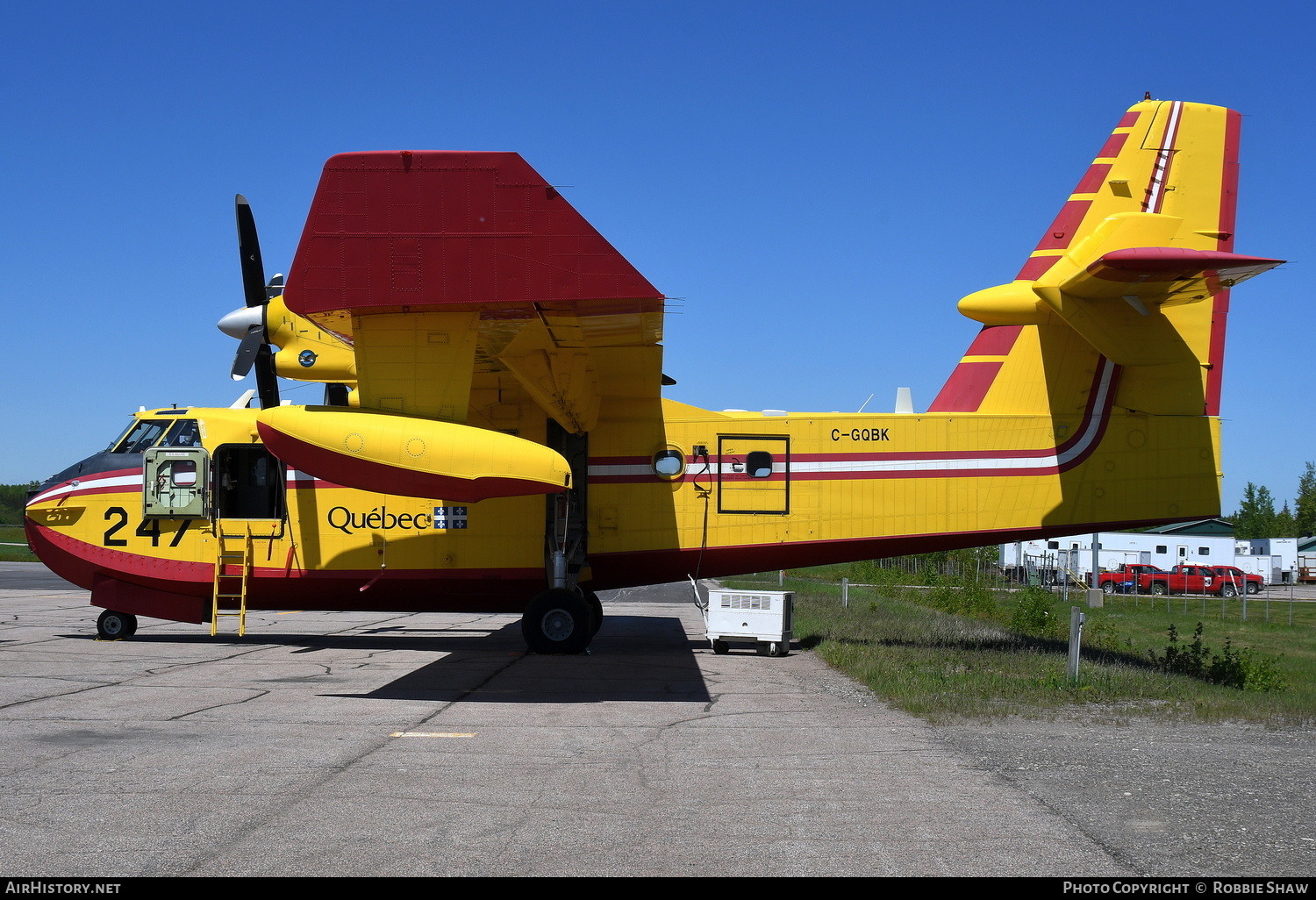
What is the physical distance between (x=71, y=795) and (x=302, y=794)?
4.90 ft

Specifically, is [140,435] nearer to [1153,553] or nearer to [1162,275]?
[1162,275]

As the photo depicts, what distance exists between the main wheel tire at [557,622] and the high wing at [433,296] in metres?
4.07

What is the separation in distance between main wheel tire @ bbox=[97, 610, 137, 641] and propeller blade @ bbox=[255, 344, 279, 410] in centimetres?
416

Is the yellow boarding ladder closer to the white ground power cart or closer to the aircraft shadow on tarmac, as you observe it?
the aircraft shadow on tarmac

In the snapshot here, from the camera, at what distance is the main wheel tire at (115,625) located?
627 inches

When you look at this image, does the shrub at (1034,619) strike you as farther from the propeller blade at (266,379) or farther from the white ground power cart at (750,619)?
the propeller blade at (266,379)

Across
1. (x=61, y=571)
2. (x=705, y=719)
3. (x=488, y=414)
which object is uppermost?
(x=488, y=414)

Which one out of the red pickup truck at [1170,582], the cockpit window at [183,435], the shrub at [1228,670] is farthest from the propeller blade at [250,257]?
the red pickup truck at [1170,582]

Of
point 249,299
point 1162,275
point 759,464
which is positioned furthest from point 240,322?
point 1162,275

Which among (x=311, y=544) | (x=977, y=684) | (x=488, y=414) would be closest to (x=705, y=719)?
(x=977, y=684)

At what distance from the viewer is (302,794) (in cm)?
647

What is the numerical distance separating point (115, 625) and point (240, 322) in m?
5.58

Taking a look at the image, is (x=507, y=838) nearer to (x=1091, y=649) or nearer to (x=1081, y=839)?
(x=1081, y=839)

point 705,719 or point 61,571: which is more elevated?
point 61,571
